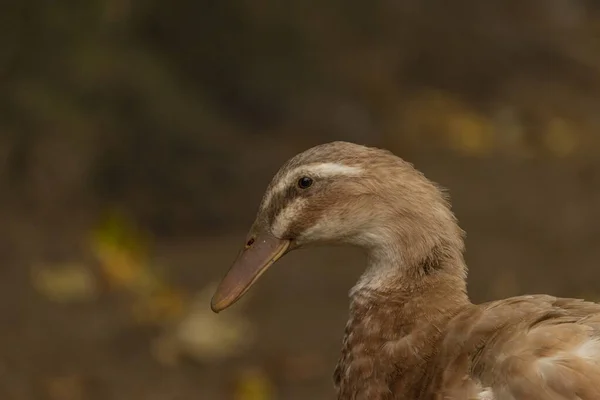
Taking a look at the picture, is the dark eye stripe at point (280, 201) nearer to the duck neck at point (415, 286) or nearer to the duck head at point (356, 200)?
the duck head at point (356, 200)

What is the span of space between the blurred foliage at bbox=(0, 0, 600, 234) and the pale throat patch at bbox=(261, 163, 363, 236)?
10.3 ft

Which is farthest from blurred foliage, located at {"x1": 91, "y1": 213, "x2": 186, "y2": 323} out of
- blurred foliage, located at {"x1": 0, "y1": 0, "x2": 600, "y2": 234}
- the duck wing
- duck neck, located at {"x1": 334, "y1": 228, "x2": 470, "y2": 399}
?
the duck wing

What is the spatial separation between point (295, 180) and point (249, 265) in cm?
29

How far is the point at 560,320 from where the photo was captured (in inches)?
99.6

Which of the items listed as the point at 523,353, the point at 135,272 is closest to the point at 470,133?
the point at 135,272

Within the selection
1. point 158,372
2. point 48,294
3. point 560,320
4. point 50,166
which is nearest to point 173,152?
point 50,166

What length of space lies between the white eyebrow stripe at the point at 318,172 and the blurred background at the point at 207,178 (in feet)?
6.87

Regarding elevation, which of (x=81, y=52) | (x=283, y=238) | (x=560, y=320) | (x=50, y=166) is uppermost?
(x=81, y=52)

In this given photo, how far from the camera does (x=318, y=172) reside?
2.85m

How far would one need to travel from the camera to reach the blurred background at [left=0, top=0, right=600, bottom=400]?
5035 millimetres

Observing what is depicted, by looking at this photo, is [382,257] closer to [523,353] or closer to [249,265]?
[249,265]

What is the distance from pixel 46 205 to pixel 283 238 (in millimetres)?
3271

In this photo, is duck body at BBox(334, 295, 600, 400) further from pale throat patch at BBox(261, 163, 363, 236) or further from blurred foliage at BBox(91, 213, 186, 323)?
blurred foliage at BBox(91, 213, 186, 323)

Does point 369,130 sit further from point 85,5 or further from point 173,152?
point 85,5
